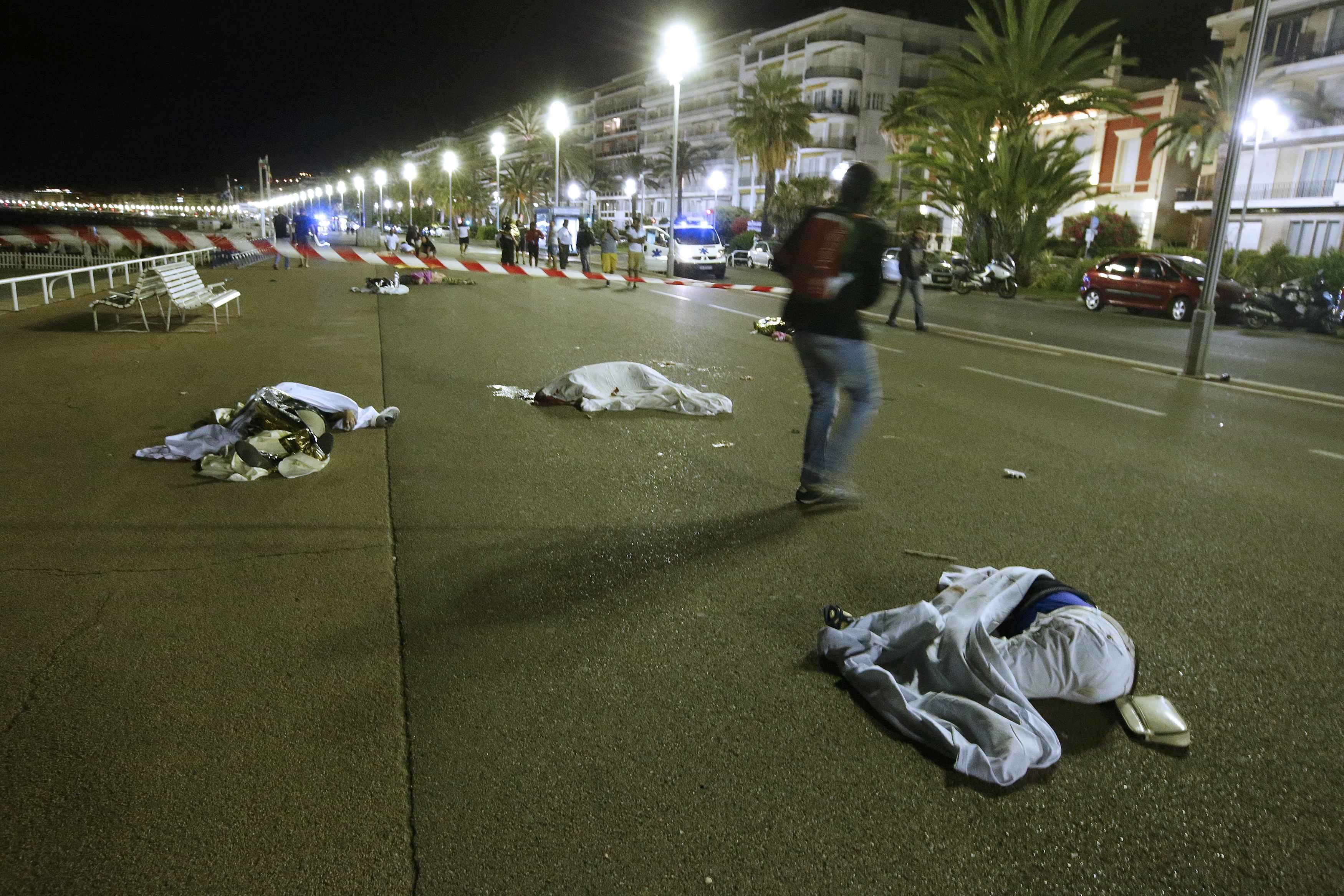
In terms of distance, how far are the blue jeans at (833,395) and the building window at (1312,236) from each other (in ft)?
157

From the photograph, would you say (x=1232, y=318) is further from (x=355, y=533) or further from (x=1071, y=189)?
(x=355, y=533)

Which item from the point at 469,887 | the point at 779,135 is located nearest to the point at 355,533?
the point at 469,887

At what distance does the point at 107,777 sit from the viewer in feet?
9.38

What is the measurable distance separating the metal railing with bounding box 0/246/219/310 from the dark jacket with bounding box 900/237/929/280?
13.4 m

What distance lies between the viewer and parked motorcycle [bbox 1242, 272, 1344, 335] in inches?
829

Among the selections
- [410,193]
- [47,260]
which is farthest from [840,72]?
[47,260]

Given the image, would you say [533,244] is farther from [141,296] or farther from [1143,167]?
[1143,167]

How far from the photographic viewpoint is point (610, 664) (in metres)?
3.66

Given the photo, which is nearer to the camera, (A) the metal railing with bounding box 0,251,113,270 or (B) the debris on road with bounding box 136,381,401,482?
(B) the debris on road with bounding box 136,381,401,482

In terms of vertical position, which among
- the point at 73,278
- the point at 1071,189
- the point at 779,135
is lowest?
the point at 73,278

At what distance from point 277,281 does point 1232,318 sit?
978 inches

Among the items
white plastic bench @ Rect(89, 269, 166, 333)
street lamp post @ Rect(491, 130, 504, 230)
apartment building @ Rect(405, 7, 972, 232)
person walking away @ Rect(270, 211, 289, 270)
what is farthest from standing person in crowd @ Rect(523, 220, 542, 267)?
apartment building @ Rect(405, 7, 972, 232)

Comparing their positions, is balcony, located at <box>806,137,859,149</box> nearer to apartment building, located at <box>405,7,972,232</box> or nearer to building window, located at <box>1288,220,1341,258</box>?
apartment building, located at <box>405,7,972,232</box>

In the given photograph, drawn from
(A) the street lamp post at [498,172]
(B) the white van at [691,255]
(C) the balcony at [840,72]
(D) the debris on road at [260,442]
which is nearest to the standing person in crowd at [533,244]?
(B) the white van at [691,255]
